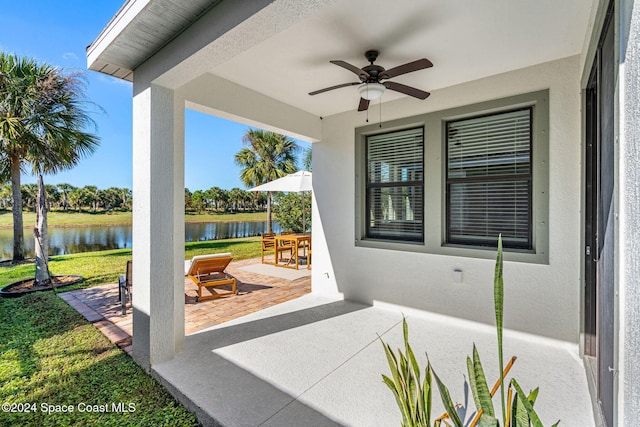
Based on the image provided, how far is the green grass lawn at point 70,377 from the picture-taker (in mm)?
2389

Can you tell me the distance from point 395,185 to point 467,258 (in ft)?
5.18

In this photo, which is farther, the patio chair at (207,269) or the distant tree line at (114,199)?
the distant tree line at (114,199)

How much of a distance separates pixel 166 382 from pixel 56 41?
49.5 feet

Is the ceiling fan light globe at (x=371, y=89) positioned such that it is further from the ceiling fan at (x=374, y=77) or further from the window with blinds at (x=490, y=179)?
the window with blinds at (x=490, y=179)

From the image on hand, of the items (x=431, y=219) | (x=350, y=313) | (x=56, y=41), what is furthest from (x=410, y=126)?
(x=56, y=41)

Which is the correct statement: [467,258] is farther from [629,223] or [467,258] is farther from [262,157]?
[262,157]

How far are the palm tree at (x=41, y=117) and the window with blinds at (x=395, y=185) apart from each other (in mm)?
6204

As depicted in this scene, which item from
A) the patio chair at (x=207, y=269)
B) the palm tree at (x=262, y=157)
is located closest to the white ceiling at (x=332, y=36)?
the patio chair at (x=207, y=269)

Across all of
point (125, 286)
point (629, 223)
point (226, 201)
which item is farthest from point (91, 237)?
point (629, 223)

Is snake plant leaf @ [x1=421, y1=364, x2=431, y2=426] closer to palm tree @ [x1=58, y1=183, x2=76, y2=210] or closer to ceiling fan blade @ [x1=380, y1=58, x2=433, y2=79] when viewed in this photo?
ceiling fan blade @ [x1=380, y1=58, x2=433, y2=79]

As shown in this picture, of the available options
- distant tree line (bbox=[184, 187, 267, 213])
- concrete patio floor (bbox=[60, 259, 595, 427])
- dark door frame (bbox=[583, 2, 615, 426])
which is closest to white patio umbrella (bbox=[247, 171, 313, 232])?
concrete patio floor (bbox=[60, 259, 595, 427])

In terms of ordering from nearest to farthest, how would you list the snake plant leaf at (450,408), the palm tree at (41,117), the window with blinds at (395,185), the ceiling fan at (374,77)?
1. the snake plant leaf at (450,408)
2. the ceiling fan at (374,77)
3. the window with blinds at (395,185)
4. the palm tree at (41,117)

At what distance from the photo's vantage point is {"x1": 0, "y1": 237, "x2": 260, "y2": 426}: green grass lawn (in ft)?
7.84

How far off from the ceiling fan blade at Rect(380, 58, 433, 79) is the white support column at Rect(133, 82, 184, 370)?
2.28 m
